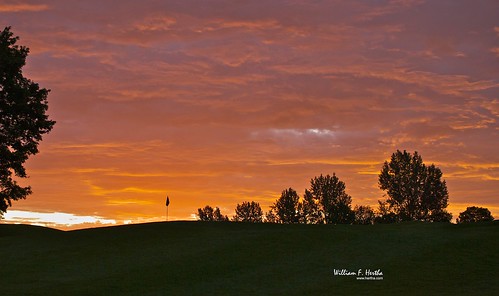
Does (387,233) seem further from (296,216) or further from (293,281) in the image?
(296,216)

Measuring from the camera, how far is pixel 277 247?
39250 millimetres

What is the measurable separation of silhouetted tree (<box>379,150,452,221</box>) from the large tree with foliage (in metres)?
72.7

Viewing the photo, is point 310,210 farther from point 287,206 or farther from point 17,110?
point 17,110

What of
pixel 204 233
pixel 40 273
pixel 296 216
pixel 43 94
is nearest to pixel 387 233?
pixel 204 233

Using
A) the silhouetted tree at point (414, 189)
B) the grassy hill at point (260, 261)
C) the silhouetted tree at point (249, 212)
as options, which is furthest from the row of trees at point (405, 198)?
the grassy hill at point (260, 261)

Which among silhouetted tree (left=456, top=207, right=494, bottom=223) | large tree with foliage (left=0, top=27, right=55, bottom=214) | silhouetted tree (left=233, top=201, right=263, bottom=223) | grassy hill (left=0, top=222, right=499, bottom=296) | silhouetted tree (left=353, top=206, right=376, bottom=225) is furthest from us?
silhouetted tree (left=233, top=201, right=263, bottom=223)

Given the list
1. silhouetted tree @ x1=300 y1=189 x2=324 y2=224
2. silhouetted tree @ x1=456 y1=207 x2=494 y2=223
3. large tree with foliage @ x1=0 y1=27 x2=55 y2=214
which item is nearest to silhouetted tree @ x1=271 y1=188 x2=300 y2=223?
silhouetted tree @ x1=300 y1=189 x2=324 y2=224

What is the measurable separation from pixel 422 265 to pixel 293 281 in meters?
7.56

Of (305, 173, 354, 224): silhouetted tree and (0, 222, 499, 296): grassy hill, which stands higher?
(305, 173, 354, 224): silhouetted tree

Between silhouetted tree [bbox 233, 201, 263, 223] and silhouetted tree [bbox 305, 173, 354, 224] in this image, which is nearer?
silhouetted tree [bbox 305, 173, 354, 224]

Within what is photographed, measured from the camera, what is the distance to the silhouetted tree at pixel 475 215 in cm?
10638

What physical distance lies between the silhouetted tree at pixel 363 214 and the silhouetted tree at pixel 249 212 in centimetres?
4032

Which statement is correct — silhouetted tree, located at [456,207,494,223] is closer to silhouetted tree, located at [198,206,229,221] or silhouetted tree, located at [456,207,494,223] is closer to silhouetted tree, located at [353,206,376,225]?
silhouetted tree, located at [353,206,376,225]

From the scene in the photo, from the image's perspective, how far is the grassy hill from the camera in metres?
29.6
